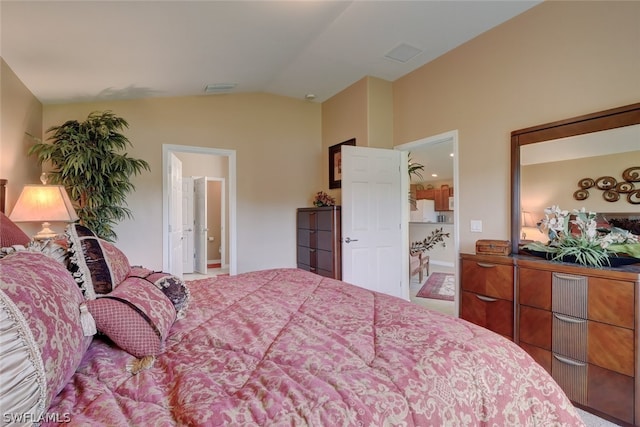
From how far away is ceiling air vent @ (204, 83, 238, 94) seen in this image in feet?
A: 12.4

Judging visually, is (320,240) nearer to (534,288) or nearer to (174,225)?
(174,225)

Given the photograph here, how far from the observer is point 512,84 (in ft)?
9.07

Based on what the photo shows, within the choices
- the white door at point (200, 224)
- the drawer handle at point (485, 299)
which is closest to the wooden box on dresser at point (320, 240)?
the drawer handle at point (485, 299)

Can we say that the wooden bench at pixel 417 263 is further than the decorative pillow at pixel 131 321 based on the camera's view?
Yes

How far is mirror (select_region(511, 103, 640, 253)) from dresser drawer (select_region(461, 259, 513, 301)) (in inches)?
15.8

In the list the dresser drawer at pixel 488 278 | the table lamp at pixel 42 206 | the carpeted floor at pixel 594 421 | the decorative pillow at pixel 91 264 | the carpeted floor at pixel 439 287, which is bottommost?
the carpeted floor at pixel 439 287

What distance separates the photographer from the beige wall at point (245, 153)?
12.1ft

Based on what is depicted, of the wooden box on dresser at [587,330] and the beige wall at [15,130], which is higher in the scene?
the beige wall at [15,130]

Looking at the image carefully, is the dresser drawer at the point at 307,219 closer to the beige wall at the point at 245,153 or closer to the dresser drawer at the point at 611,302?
the beige wall at the point at 245,153

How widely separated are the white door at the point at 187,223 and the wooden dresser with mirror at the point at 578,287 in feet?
17.2

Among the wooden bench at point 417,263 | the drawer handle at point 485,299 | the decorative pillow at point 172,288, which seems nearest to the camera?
the decorative pillow at point 172,288

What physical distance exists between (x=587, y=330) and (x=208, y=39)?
338 centimetres

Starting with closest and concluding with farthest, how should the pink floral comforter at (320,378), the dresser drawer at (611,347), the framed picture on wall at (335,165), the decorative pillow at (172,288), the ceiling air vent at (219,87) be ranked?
the pink floral comforter at (320,378) < the decorative pillow at (172,288) < the dresser drawer at (611,347) < the ceiling air vent at (219,87) < the framed picture on wall at (335,165)

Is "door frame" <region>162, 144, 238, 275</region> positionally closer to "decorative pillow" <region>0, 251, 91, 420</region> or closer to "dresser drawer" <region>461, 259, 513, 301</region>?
"dresser drawer" <region>461, 259, 513, 301</region>
